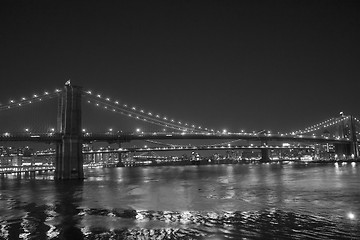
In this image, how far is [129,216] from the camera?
17281mm

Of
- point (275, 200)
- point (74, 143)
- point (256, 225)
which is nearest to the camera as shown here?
point (256, 225)

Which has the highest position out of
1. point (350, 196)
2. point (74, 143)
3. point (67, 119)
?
point (67, 119)

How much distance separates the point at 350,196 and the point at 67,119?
33.4 metres

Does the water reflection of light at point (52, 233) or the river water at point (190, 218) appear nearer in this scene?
the river water at point (190, 218)

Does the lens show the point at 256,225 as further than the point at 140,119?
No

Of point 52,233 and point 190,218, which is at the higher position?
point 52,233

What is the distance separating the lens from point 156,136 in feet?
213

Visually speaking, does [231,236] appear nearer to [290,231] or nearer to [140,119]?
[290,231]

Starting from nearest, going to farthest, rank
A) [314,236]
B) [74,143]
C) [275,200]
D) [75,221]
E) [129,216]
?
1. [314,236]
2. [75,221]
3. [129,216]
4. [275,200]
5. [74,143]

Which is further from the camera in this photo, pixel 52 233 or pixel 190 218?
pixel 190 218

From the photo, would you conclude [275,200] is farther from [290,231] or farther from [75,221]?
[75,221]

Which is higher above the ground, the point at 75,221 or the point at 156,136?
the point at 156,136

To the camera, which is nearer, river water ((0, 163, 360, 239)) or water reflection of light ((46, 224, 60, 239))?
river water ((0, 163, 360, 239))

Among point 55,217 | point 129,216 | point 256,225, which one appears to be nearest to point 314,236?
point 256,225
